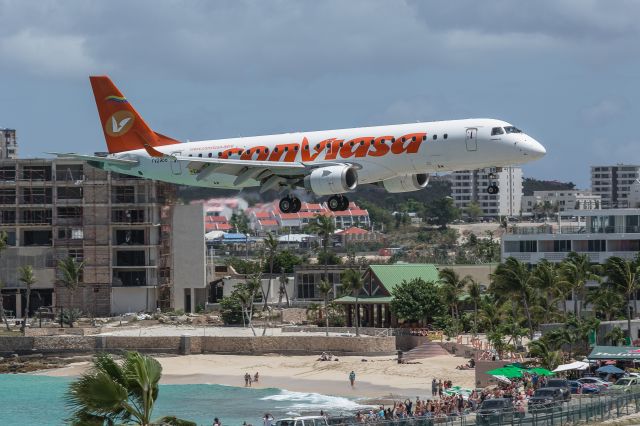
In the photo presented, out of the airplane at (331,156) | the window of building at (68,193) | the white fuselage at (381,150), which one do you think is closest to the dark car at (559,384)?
the airplane at (331,156)

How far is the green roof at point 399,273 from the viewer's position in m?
119

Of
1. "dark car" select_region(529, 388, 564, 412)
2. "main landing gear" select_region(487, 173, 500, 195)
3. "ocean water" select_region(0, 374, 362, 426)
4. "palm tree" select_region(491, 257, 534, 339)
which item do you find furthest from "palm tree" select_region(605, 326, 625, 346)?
"main landing gear" select_region(487, 173, 500, 195)

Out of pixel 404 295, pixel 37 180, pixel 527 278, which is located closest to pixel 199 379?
pixel 404 295

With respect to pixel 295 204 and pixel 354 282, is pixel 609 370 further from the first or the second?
pixel 354 282

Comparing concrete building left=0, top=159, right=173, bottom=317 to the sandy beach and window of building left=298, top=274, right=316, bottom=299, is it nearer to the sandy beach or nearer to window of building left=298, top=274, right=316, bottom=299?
window of building left=298, top=274, right=316, bottom=299

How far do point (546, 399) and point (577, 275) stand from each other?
46.1 meters

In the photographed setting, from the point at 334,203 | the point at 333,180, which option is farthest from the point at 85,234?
the point at 333,180

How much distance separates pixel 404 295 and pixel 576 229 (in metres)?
28.7

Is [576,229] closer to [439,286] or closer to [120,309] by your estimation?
[439,286]

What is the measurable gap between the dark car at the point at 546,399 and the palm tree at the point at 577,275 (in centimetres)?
3983

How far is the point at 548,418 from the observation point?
49938 mm

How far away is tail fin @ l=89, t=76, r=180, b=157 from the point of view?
80062 mm

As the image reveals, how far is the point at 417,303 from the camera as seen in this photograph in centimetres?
11156

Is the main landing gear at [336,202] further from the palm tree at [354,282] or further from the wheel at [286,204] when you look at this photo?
the palm tree at [354,282]
